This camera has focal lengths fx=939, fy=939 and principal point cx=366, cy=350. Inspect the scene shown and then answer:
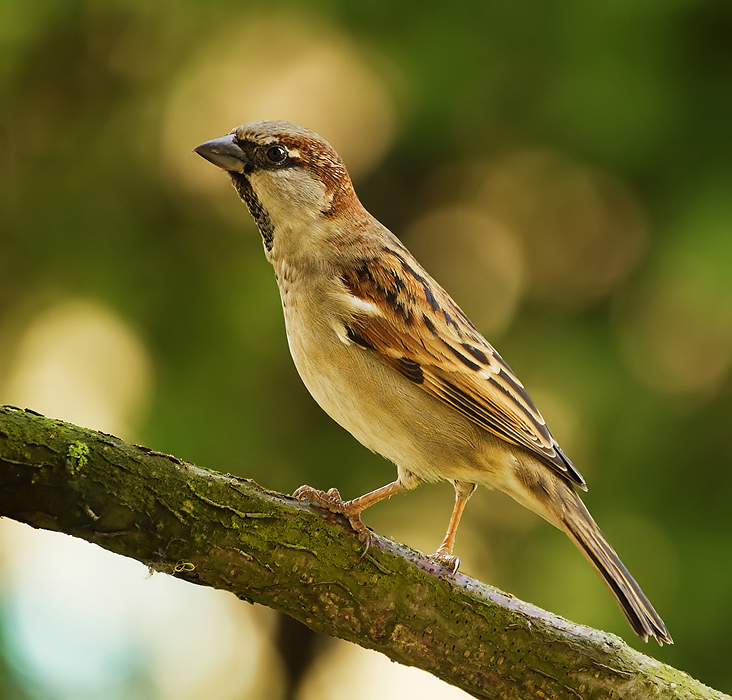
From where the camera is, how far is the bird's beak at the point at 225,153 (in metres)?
3.29

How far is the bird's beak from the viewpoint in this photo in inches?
129

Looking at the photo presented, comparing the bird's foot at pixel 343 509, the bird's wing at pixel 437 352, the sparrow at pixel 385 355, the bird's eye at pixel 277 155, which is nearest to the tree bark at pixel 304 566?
the bird's foot at pixel 343 509

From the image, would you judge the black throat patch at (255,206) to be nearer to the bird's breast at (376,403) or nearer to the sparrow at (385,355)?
the sparrow at (385,355)

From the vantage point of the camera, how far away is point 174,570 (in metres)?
2.44

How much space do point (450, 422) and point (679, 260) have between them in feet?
6.62

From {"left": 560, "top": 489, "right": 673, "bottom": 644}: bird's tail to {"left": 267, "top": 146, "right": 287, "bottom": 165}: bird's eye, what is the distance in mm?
1585

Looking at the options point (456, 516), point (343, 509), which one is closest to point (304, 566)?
point (343, 509)

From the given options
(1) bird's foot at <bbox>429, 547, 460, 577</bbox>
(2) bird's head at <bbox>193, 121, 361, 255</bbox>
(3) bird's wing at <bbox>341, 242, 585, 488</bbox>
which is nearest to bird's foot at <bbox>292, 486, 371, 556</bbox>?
(1) bird's foot at <bbox>429, 547, 460, 577</bbox>

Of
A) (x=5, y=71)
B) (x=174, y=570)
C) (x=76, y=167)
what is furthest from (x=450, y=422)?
(x=5, y=71)

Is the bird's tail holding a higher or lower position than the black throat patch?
lower

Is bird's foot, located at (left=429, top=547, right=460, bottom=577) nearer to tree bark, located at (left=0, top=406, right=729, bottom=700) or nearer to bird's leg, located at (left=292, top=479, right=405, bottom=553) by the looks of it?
tree bark, located at (left=0, top=406, right=729, bottom=700)

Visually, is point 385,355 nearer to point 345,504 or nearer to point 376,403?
point 376,403

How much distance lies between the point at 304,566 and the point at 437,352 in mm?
1085

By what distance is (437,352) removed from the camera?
338 cm
